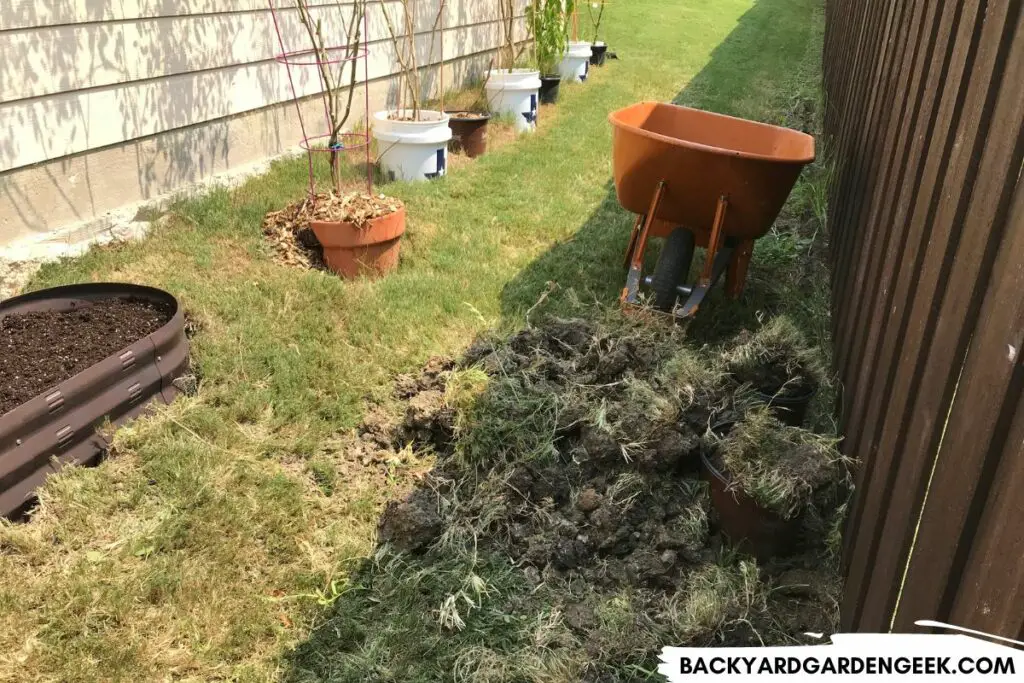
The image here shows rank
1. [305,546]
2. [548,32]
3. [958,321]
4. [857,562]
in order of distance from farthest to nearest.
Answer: [548,32], [305,546], [857,562], [958,321]

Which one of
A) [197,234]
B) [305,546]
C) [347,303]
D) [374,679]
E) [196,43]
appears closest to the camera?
[374,679]

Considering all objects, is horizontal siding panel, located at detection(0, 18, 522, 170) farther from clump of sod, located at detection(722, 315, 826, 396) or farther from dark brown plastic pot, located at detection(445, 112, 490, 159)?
clump of sod, located at detection(722, 315, 826, 396)

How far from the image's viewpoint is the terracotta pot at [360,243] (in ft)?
14.4

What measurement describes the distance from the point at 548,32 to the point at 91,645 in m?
8.75

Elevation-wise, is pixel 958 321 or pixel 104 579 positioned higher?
pixel 958 321

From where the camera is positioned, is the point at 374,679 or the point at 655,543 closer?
the point at 374,679

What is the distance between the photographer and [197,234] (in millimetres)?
4602

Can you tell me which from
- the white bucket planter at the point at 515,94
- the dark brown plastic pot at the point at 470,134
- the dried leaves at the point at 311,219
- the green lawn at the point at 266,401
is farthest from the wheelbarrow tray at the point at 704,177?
the white bucket planter at the point at 515,94

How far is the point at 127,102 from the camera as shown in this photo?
4523mm

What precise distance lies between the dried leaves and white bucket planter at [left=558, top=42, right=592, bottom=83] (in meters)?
6.55

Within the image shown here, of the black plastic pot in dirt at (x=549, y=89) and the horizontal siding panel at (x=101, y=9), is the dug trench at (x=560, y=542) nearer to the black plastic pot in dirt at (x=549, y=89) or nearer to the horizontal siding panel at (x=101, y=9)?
the horizontal siding panel at (x=101, y=9)

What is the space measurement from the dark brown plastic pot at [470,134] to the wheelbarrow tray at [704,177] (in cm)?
264

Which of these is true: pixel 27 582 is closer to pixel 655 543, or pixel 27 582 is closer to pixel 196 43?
pixel 655 543

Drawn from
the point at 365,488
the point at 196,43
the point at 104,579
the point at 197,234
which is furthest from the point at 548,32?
the point at 104,579
